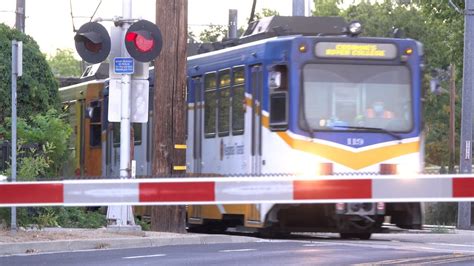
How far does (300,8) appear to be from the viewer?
2762 cm

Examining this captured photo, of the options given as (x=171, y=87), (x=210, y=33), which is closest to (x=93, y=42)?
(x=171, y=87)

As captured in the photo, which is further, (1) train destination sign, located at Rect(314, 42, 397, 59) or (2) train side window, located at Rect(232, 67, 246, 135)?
(2) train side window, located at Rect(232, 67, 246, 135)

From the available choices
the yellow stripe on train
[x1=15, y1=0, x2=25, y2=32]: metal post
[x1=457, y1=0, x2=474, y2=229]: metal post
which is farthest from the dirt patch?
[x1=15, y1=0, x2=25, y2=32]: metal post

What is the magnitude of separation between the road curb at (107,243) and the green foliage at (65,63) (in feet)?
347

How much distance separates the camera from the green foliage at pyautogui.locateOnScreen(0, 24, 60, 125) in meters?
24.8

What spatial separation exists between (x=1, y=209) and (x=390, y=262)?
648cm

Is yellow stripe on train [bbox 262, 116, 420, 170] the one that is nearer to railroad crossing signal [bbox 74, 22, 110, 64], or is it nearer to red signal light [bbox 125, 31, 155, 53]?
red signal light [bbox 125, 31, 155, 53]

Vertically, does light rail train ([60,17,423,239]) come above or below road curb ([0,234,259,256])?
above


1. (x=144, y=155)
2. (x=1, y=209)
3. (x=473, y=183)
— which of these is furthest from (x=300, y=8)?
(x=473, y=183)

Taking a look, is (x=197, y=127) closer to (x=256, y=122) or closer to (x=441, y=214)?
(x=256, y=122)

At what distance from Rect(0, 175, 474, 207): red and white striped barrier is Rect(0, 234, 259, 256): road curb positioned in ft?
23.8

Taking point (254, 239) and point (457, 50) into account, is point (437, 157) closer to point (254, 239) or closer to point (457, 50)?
point (457, 50)

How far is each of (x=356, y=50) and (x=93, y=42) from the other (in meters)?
4.23

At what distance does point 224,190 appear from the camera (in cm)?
1023
